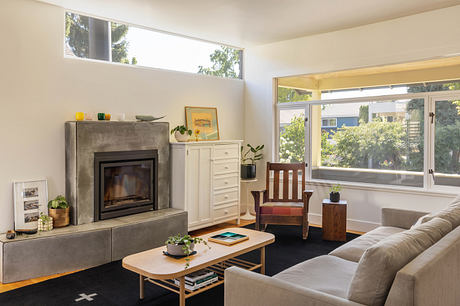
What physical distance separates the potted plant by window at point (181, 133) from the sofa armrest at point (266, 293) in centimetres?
319

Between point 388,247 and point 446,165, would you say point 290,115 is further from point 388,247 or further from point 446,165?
point 388,247

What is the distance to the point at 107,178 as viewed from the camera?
182 inches

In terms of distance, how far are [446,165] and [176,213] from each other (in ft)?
11.0

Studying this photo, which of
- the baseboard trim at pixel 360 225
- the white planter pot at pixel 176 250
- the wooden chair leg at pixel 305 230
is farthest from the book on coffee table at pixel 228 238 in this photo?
the baseboard trim at pixel 360 225

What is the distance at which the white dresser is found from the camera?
203 inches

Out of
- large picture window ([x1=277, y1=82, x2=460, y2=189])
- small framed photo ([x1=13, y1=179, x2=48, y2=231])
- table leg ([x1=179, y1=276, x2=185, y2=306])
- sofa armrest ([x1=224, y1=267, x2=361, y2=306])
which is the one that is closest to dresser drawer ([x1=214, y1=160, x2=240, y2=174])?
large picture window ([x1=277, y1=82, x2=460, y2=189])

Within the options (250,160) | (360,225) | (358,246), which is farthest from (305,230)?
(250,160)

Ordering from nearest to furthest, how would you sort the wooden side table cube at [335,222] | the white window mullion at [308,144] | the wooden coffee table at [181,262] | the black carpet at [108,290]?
the wooden coffee table at [181,262], the black carpet at [108,290], the wooden side table cube at [335,222], the white window mullion at [308,144]

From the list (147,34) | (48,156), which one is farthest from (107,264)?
(147,34)

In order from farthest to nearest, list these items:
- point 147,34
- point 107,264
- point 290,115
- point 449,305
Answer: point 290,115, point 147,34, point 107,264, point 449,305

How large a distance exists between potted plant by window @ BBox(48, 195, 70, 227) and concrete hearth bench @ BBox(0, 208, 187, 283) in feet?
0.27

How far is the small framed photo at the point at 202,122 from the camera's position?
5.76 m

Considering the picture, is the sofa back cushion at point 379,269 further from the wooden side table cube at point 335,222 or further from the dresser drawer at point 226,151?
the dresser drawer at point 226,151

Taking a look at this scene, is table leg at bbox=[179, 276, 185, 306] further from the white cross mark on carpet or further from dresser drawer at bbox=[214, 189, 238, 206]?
dresser drawer at bbox=[214, 189, 238, 206]
